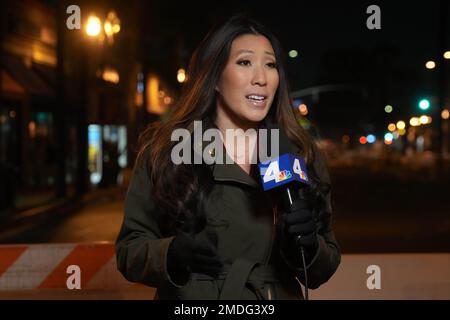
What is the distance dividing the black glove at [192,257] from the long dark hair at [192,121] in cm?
14

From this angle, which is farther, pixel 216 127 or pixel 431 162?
pixel 431 162

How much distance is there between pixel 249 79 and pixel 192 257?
2.37 ft

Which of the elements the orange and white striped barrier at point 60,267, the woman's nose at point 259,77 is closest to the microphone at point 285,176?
the woman's nose at point 259,77

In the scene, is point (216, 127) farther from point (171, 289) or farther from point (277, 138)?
point (171, 289)

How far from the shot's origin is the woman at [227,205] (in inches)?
100

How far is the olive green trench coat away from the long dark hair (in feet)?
0.15

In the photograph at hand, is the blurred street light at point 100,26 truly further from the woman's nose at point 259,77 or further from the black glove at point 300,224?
the black glove at point 300,224

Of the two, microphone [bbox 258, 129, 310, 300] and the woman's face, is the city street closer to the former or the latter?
the woman's face

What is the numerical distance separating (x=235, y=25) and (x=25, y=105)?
25780 mm

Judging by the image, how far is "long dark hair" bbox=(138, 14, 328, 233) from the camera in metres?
2.64

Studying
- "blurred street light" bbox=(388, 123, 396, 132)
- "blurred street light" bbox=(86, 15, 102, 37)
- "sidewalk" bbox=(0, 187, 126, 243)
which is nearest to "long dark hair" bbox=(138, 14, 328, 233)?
"sidewalk" bbox=(0, 187, 126, 243)
